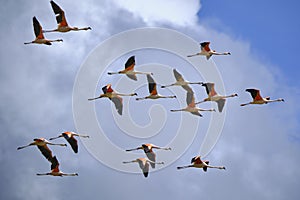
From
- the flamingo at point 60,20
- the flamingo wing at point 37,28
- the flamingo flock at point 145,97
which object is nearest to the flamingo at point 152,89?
the flamingo flock at point 145,97

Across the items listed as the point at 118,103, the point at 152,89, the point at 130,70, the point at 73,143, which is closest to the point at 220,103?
the point at 152,89

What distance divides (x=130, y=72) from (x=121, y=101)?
264cm

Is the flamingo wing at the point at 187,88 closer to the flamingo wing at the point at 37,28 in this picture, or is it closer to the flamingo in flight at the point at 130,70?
the flamingo in flight at the point at 130,70

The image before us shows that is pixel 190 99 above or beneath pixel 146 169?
above

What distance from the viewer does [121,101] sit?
70.7 meters

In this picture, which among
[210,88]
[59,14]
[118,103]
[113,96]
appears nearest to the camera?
[59,14]

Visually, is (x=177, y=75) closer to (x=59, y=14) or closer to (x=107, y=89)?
(x=107, y=89)

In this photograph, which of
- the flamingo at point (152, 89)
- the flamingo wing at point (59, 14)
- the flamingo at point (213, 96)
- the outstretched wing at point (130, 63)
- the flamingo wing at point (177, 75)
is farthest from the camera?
the flamingo at point (152, 89)

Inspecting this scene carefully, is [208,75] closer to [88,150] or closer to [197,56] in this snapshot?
[197,56]

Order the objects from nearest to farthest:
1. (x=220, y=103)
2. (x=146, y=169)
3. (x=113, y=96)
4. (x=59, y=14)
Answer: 1. (x=146, y=169)
2. (x=59, y=14)
3. (x=113, y=96)
4. (x=220, y=103)

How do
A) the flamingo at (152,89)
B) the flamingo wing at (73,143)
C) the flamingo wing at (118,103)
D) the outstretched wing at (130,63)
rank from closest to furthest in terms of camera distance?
the flamingo wing at (73,143) → the outstretched wing at (130,63) → the flamingo wing at (118,103) → the flamingo at (152,89)

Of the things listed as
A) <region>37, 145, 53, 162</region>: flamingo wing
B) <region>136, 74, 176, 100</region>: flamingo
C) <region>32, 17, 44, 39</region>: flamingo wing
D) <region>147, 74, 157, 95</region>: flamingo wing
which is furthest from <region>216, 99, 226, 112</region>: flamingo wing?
<region>32, 17, 44, 39</region>: flamingo wing

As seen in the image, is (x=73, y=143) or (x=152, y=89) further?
(x=152, y=89)

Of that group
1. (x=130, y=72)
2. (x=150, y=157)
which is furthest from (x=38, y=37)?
(x=150, y=157)
